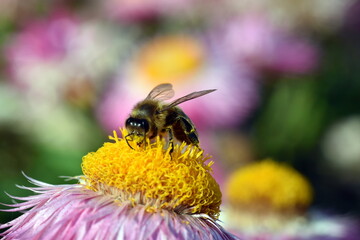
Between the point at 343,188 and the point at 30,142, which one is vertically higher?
the point at 343,188

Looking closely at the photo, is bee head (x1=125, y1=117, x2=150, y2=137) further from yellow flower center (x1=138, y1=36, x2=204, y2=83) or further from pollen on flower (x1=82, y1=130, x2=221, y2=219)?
yellow flower center (x1=138, y1=36, x2=204, y2=83)

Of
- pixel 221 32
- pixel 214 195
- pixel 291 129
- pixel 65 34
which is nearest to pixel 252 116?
pixel 291 129

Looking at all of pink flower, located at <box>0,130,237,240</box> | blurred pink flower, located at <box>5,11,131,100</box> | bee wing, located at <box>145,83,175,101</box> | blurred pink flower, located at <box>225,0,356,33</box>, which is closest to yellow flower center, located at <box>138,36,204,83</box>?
blurred pink flower, located at <box>5,11,131,100</box>

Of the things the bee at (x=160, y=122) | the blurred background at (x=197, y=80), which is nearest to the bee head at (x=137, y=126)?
the bee at (x=160, y=122)

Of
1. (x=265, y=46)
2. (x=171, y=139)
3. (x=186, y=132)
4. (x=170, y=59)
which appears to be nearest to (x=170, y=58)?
(x=170, y=59)

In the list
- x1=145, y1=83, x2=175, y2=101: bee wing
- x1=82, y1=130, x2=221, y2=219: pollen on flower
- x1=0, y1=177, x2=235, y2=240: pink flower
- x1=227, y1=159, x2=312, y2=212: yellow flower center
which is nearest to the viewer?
x1=0, y1=177, x2=235, y2=240: pink flower

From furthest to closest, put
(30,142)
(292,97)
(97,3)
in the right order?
(97,3) < (292,97) < (30,142)

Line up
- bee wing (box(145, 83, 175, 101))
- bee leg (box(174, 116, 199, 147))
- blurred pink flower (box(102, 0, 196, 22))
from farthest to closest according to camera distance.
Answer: blurred pink flower (box(102, 0, 196, 22)) → bee wing (box(145, 83, 175, 101)) → bee leg (box(174, 116, 199, 147))

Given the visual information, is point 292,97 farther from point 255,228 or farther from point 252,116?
point 255,228
